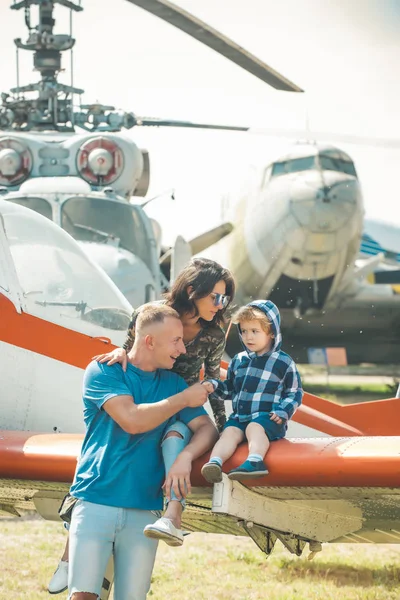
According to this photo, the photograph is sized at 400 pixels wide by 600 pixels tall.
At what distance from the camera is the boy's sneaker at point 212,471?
3.08m

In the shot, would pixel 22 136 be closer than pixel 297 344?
Yes

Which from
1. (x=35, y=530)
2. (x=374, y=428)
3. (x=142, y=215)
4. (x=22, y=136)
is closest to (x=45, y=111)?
(x=22, y=136)

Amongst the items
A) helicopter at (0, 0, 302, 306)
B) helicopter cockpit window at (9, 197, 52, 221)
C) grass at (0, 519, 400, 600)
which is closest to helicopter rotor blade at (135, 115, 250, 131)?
helicopter at (0, 0, 302, 306)

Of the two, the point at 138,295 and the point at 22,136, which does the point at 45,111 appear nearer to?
the point at 22,136

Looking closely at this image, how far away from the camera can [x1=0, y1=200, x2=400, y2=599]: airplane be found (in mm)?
3268

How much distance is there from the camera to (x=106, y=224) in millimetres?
11297

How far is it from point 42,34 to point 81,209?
3.40 meters

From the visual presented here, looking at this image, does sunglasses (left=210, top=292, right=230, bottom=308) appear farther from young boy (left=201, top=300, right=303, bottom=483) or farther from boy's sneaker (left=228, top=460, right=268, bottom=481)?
boy's sneaker (left=228, top=460, right=268, bottom=481)

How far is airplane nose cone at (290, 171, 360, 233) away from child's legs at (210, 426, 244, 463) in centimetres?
1370

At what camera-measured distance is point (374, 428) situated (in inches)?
215

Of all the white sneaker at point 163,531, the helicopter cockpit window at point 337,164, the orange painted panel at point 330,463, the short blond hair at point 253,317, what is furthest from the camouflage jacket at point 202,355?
the helicopter cockpit window at point 337,164

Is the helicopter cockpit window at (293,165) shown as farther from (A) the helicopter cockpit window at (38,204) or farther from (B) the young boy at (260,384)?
(B) the young boy at (260,384)

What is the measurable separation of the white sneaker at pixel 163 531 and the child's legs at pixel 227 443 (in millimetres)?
365

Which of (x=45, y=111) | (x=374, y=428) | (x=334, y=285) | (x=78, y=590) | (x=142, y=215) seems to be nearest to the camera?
(x=78, y=590)
